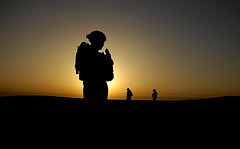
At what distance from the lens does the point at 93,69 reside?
322 cm

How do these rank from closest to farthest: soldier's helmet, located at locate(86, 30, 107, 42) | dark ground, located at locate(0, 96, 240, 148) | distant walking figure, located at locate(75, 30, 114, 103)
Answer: dark ground, located at locate(0, 96, 240, 148) → distant walking figure, located at locate(75, 30, 114, 103) → soldier's helmet, located at locate(86, 30, 107, 42)

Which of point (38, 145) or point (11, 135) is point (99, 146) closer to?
point (38, 145)

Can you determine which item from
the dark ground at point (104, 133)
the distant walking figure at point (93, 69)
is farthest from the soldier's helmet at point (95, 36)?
the dark ground at point (104, 133)

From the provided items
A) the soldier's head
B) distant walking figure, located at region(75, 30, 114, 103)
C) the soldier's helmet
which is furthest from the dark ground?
the soldier's helmet

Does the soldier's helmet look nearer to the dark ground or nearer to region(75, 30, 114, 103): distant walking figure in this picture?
region(75, 30, 114, 103): distant walking figure

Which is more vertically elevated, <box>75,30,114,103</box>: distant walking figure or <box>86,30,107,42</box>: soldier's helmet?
<box>86,30,107,42</box>: soldier's helmet

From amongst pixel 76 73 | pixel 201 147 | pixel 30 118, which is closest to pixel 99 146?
pixel 76 73

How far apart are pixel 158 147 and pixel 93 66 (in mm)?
2698

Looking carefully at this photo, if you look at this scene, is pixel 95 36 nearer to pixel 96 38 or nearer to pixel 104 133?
pixel 96 38

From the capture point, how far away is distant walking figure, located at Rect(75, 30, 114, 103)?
3172mm

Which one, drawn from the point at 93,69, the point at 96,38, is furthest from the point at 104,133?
the point at 96,38

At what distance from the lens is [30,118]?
7.38 metres

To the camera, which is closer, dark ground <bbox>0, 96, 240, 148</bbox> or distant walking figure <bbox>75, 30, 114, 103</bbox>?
dark ground <bbox>0, 96, 240, 148</bbox>

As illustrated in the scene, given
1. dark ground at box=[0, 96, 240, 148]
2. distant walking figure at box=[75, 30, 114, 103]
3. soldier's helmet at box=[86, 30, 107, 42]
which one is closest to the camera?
dark ground at box=[0, 96, 240, 148]
